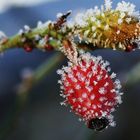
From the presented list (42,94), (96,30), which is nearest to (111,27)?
(96,30)

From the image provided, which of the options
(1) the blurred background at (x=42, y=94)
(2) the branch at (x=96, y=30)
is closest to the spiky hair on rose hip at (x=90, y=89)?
(2) the branch at (x=96, y=30)

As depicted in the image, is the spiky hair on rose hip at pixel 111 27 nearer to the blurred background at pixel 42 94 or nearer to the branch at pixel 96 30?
the branch at pixel 96 30

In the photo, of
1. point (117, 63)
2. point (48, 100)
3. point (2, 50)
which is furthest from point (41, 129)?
point (2, 50)

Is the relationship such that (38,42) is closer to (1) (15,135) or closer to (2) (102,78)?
(2) (102,78)

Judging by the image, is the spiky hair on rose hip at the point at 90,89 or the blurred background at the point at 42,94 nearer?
the spiky hair on rose hip at the point at 90,89

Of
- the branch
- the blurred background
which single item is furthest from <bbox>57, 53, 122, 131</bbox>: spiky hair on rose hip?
the blurred background

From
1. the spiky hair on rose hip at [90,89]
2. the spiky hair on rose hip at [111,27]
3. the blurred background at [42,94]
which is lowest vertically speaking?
the spiky hair on rose hip at [90,89]

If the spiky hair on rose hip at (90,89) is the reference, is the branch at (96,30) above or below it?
above
